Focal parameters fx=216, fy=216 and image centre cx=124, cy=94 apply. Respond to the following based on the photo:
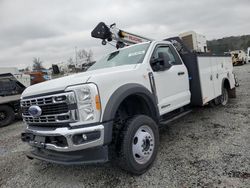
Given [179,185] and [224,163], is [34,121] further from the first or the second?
[224,163]

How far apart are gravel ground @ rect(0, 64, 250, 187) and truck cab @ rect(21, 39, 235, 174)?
0.36 meters

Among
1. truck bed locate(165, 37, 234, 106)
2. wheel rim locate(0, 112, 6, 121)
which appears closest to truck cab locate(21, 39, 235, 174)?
truck bed locate(165, 37, 234, 106)

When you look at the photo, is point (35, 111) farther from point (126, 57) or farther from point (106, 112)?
point (126, 57)

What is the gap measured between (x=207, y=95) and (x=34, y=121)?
3916 millimetres

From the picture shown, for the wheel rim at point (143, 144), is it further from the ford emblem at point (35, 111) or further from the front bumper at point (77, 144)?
the ford emblem at point (35, 111)

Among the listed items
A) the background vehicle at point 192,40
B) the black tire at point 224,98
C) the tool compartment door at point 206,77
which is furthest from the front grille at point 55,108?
the background vehicle at point 192,40

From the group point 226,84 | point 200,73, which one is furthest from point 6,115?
point 226,84

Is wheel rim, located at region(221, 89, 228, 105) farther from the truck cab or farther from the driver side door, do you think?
the truck cab

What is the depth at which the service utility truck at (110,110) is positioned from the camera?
272cm

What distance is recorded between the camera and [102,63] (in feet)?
15.4

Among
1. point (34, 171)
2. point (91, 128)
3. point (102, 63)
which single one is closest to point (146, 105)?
point (91, 128)

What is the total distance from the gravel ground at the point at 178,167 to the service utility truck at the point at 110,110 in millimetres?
344

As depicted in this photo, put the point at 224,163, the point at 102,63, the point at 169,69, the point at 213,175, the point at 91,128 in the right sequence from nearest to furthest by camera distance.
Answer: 1. the point at 91,128
2. the point at 213,175
3. the point at 224,163
4. the point at 169,69
5. the point at 102,63

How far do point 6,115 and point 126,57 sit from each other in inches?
259
